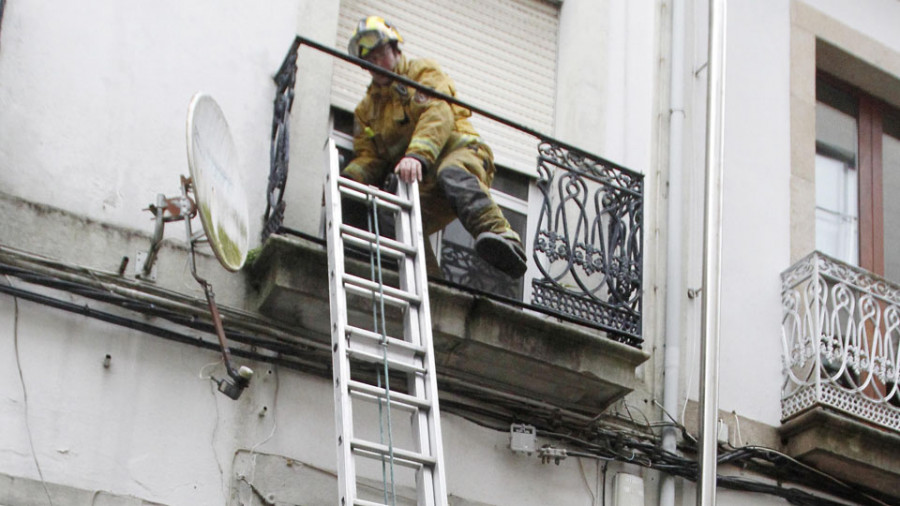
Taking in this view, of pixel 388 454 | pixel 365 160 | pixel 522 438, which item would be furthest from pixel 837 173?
pixel 388 454

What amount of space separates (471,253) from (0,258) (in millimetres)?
2928

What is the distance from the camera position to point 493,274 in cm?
941

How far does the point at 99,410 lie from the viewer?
7551 millimetres

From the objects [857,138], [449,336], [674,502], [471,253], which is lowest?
[674,502]

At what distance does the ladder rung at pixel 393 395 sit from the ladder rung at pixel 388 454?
0.28 metres

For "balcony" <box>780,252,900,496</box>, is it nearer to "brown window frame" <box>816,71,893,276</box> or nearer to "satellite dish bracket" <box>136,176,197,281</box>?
"brown window frame" <box>816,71,893,276</box>

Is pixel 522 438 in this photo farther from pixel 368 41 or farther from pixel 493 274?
pixel 368 41

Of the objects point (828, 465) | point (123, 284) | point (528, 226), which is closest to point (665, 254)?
point (528, 226)

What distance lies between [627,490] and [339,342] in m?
2.46

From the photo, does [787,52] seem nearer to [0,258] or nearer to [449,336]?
[449,336]

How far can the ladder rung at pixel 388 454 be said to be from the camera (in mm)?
6727

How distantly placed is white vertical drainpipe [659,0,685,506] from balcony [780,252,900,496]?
2.55 feet

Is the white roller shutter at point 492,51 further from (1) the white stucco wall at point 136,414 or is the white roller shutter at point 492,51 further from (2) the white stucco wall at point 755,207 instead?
(1) the white stucco wall at point 136,414

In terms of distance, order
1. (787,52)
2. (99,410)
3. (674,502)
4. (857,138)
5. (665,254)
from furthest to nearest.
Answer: (857,138) < (787,52) < (665,254) < (674,502) < (99,410)
